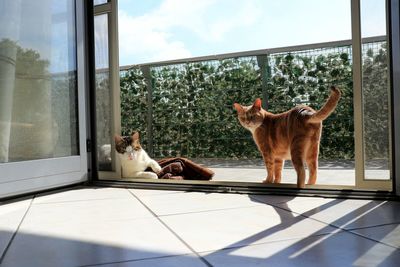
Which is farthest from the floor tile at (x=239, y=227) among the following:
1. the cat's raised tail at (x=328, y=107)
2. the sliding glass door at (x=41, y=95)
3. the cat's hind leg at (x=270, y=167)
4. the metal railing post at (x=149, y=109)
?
the metal railing post at (x=149, y=109)

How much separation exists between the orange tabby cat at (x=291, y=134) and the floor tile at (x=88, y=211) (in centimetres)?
93

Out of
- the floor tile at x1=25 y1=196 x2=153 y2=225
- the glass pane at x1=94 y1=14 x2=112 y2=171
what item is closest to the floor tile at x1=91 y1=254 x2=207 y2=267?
the floor tile at x1=25 y1=196 x2=153 y2=225

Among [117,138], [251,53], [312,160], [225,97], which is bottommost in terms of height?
[312,160]

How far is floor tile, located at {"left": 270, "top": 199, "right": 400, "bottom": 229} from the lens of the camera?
56.7 inches

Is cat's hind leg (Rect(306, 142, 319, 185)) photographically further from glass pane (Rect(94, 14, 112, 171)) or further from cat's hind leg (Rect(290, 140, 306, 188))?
glass pane (Rect(94, 14, 112, 171))

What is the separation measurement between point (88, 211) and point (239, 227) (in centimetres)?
71

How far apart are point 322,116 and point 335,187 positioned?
422 millimetres

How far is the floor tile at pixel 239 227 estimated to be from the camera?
1.24 metres

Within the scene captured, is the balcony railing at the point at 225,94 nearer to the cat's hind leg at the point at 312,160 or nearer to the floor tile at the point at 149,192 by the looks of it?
the cat's hind leg at the point at 312,160

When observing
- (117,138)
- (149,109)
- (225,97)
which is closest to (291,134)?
(117,138)

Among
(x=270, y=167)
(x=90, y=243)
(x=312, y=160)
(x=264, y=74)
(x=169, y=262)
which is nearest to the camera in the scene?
(x=169, y=262)

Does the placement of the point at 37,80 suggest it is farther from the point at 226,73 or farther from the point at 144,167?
the point at 226,73

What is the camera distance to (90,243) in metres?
1.25

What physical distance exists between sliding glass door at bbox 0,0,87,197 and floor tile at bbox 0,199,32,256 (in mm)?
110
